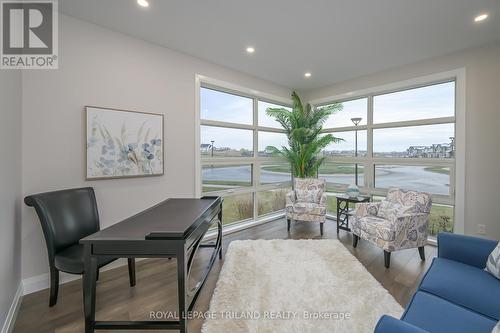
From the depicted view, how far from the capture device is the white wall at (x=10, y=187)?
1605 mm

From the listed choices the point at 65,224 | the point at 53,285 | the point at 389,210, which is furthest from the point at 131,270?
the point at 389,210

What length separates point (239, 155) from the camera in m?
4.12

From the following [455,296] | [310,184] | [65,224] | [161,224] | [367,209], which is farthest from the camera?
[310,184]

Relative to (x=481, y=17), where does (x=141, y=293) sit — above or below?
below

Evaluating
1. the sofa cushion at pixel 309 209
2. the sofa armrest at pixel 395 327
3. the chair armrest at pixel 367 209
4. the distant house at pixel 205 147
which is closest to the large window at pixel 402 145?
the chair armrest at pixel 367 209

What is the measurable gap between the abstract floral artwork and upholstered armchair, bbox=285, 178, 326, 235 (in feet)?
7.68

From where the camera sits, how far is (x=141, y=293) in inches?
84.8

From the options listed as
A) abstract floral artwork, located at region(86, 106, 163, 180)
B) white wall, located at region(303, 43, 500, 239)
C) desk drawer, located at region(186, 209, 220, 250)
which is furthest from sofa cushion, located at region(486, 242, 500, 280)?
abstract floral artwork, located at region(86, 106, 163, 180)

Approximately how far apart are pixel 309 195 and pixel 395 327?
3313 mm

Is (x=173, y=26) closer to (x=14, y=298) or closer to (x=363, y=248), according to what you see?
(x=14, y=298)

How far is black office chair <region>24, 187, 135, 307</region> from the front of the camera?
72.6 inches

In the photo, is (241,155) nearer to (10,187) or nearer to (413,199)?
(413,199)

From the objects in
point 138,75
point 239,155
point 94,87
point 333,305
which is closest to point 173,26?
point 138,75

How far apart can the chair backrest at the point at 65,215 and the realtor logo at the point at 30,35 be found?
47.4 inches
